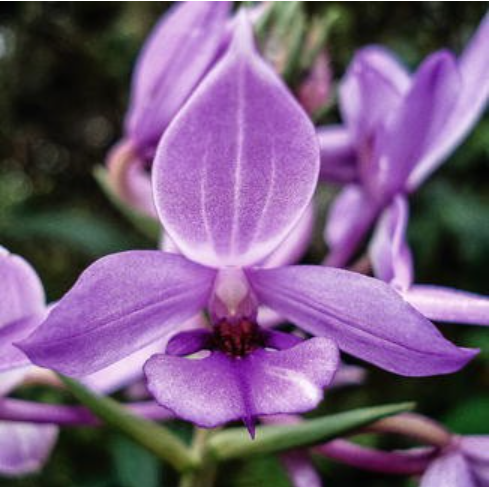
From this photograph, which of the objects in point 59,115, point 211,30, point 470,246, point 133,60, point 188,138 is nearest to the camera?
point 188,138

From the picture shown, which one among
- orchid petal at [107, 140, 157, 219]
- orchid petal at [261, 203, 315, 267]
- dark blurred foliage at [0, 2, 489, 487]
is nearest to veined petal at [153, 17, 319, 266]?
orchid petal at [261, 203, 315, 267]

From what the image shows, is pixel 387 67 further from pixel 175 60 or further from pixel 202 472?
pixel 202 472

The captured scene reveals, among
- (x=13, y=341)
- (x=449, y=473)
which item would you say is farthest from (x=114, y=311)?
(x=449, y=473)

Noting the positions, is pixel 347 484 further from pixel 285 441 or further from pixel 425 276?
pixel 285 441

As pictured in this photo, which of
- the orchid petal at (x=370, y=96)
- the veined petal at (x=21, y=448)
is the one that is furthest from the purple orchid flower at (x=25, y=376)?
the orchid petal at (x=370, y=96)

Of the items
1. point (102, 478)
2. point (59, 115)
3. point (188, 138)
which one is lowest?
point (102, 478)

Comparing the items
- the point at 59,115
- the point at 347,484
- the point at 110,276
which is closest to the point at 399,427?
the point at 110,276

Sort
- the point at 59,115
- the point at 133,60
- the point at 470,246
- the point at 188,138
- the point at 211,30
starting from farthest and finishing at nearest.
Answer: the point at 59,115, the point at 133,60, the point at 470,246, the point at 211,30, the point at 188,138
